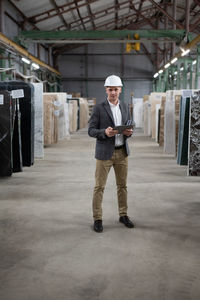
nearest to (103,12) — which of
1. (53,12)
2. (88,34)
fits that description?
(53,12)

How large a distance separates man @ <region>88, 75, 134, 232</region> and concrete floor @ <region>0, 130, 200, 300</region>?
0.51 m

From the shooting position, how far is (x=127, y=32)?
16.4m

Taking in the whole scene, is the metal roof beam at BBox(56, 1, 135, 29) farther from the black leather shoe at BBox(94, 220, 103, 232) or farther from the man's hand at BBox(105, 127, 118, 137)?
the black leather shoe at BBox(94, 220, 103, 232)

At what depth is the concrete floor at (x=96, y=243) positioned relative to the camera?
2.61 m

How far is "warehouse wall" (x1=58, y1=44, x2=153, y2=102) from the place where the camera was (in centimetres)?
2981

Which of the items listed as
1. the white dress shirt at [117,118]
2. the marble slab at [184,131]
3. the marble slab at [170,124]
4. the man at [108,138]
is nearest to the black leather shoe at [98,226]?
the man at [108,138]

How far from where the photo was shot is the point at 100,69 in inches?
1177

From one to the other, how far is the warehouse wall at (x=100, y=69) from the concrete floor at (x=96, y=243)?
24454mm

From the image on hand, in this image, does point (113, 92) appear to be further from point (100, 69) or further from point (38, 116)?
point (100, 69)

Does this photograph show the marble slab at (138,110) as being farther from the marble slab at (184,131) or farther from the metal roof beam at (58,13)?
the marble slab at (184,131)

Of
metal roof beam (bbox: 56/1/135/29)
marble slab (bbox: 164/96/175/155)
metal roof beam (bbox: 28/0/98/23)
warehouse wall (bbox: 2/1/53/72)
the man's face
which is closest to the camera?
the man's face

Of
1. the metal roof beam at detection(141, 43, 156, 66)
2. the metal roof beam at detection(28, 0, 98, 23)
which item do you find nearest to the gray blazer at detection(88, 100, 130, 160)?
the metal roof beam at detection(28, 0, 98, 23)

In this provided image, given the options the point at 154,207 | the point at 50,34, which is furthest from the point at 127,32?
the point at 154,207

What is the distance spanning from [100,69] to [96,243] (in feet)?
90.9
